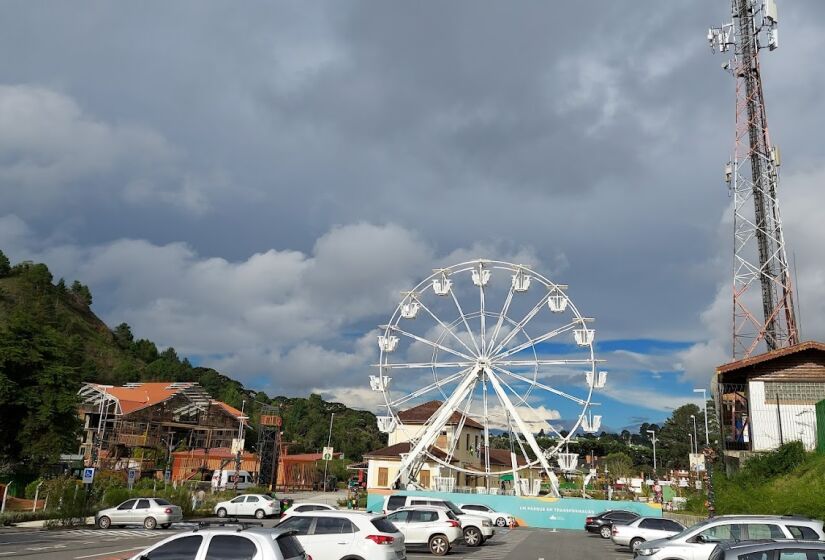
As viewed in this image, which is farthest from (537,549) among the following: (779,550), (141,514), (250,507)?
(250,507)

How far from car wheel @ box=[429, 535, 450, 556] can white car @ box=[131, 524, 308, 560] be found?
1188 cm

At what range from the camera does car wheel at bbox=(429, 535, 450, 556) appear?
1964 centimetres

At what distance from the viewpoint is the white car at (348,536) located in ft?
41.0

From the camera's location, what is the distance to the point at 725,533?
13.9 m

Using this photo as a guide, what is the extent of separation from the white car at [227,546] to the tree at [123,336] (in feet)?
492

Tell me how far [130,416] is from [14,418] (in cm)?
3575

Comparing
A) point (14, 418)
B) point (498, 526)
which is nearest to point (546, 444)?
point (498, 526)

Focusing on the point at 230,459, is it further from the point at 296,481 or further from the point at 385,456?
the point at 385,456

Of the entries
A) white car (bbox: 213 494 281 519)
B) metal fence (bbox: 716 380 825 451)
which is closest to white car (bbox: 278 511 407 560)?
white car (bbox: 213 494 281 519)

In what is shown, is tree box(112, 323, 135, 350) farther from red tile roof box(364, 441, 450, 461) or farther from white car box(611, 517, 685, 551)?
white car box(611, 517, 685, 551)

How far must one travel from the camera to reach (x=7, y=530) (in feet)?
84.8

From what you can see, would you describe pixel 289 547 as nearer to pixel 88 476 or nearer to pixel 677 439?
pixel 88 476

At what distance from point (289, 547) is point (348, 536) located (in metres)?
4.27

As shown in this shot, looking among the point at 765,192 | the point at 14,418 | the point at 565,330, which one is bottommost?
the point at 14,418
